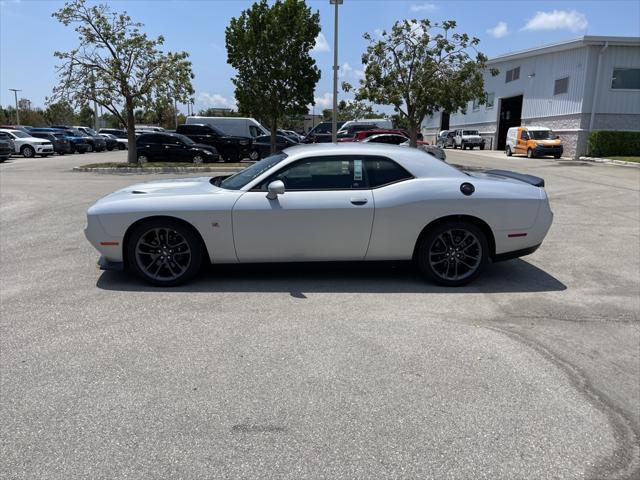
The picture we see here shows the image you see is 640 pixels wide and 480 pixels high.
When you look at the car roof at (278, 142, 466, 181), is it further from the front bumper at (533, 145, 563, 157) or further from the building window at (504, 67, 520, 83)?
the building window at (504, 67, 520, 83)

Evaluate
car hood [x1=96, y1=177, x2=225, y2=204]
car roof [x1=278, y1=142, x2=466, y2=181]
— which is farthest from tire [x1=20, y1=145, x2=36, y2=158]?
car roof [x1=278, y1=142, x2=466, y2=181]

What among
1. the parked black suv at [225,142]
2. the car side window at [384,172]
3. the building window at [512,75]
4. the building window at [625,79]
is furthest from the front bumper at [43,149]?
the building window at [625,79]

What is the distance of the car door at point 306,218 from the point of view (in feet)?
16.7

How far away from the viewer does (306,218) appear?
16.7ft

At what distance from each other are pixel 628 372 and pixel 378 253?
7.93 feet

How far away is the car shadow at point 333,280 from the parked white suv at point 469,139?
3889 cm

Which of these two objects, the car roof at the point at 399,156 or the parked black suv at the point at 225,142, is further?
the parked black suv at the point at 225,142

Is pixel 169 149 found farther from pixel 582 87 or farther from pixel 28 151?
pixel 582 87

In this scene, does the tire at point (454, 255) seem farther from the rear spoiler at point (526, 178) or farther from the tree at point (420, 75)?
the tree at point (420, 75)

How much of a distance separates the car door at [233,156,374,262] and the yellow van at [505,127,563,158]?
28.1 m

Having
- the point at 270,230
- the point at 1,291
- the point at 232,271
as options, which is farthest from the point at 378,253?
the point at 1,291

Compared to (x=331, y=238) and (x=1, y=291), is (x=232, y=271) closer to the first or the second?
(x=331, y=238)

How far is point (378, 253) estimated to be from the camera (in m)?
5.27

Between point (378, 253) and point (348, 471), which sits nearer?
point (348, 471)
